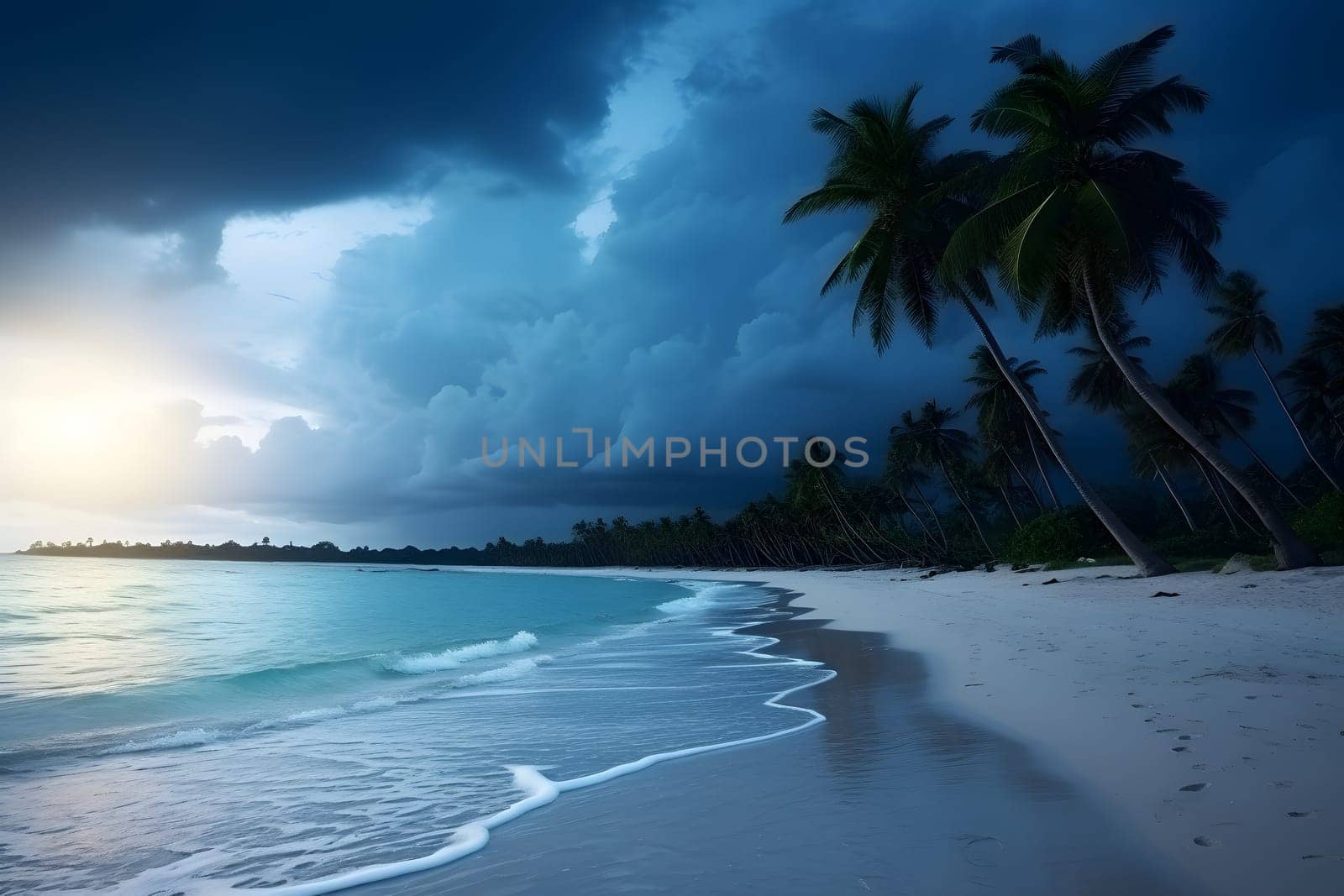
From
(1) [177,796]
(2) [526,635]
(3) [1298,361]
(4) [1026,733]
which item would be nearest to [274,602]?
(2) [526,635]

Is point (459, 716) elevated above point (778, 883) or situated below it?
below

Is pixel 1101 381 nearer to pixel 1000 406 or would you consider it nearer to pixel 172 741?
pixel 1000 406

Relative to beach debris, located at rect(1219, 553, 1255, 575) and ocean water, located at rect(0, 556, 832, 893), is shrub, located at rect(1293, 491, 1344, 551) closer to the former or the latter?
beach debris, located at rect(1219, 553, 1255, 575)

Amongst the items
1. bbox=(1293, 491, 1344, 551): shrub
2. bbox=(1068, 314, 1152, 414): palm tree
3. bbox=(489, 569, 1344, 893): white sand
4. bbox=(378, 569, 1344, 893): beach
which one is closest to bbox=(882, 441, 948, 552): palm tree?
bbox=(1068, 314, 1152, 414): palm tree

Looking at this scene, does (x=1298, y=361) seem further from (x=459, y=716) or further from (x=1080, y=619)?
(x=459, y=716)

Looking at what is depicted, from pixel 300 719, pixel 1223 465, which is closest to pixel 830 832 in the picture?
pixel 300 719

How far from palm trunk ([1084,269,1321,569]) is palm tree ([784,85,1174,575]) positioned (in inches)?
147

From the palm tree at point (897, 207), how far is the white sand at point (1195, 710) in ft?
40.1

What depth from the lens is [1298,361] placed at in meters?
39.8

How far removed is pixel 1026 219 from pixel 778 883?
737 inches

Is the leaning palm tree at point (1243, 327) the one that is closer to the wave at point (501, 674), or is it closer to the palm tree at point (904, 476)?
the palm tree at point (904, 476)

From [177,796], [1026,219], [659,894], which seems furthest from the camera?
[1026,219]

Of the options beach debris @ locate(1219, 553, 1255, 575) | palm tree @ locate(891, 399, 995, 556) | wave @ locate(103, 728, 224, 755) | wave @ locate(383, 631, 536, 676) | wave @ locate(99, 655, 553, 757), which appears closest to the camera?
wave @ locate(103, 728, 224, 755)

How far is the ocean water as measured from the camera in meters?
4.03
